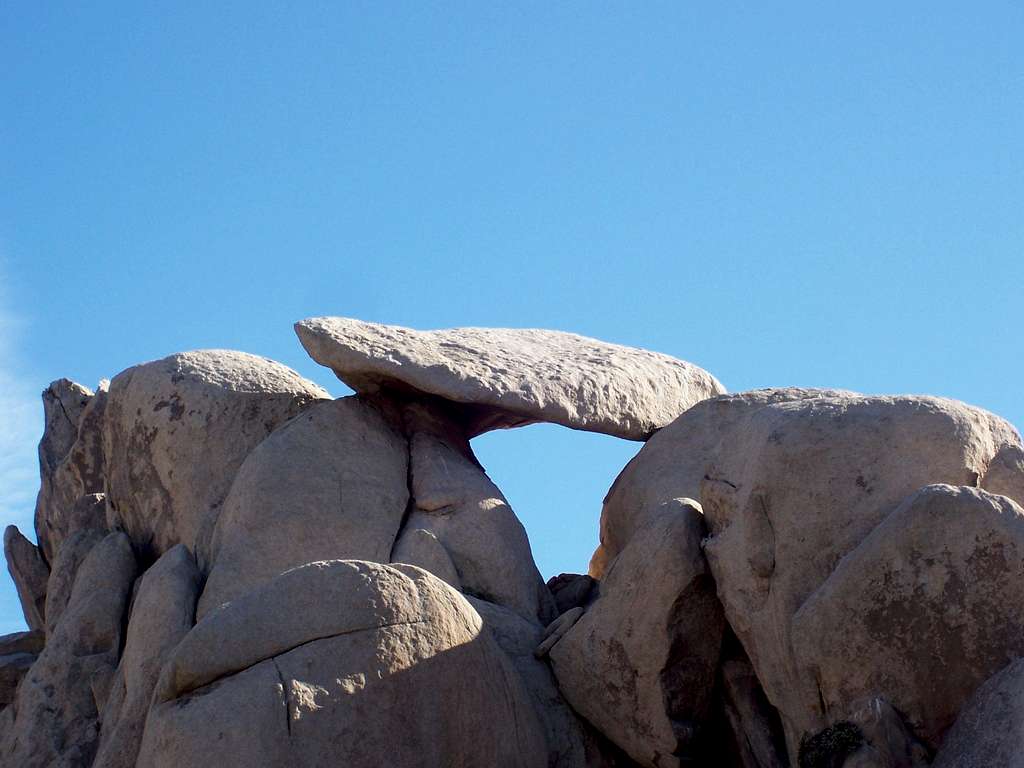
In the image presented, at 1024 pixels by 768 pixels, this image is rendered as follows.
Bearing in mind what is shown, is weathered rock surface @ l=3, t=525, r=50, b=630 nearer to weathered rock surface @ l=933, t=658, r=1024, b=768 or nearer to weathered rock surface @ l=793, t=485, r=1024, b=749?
weathered rock surface @ l=793, t=485, r=1024, b=749

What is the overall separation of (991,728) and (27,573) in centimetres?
1038

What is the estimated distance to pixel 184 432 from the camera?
48.6ft

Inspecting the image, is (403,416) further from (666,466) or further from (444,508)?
(666,466)

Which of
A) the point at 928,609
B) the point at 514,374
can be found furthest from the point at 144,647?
the point at 928,609

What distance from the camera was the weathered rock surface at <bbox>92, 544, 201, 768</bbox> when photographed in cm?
1213

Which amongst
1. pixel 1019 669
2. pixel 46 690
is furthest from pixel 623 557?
pixel 46 690

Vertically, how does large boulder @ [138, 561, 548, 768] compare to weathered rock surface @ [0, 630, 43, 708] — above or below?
below

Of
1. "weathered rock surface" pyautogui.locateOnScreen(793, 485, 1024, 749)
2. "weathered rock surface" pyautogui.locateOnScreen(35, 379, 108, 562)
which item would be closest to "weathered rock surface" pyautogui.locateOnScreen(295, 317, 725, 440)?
"weathered rock surface" pyautogui.locateOnScreen(35, 379, 108, 562)

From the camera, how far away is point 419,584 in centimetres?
1090

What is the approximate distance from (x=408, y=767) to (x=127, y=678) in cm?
340

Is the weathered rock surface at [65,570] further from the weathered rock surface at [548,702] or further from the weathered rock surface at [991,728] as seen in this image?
the weathered rock surface at [991,728]

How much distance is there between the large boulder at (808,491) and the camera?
36.2 ft

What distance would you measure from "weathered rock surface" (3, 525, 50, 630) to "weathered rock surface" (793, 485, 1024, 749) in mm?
8855

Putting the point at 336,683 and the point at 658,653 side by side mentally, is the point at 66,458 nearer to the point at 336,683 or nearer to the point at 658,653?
the point at 336,683
